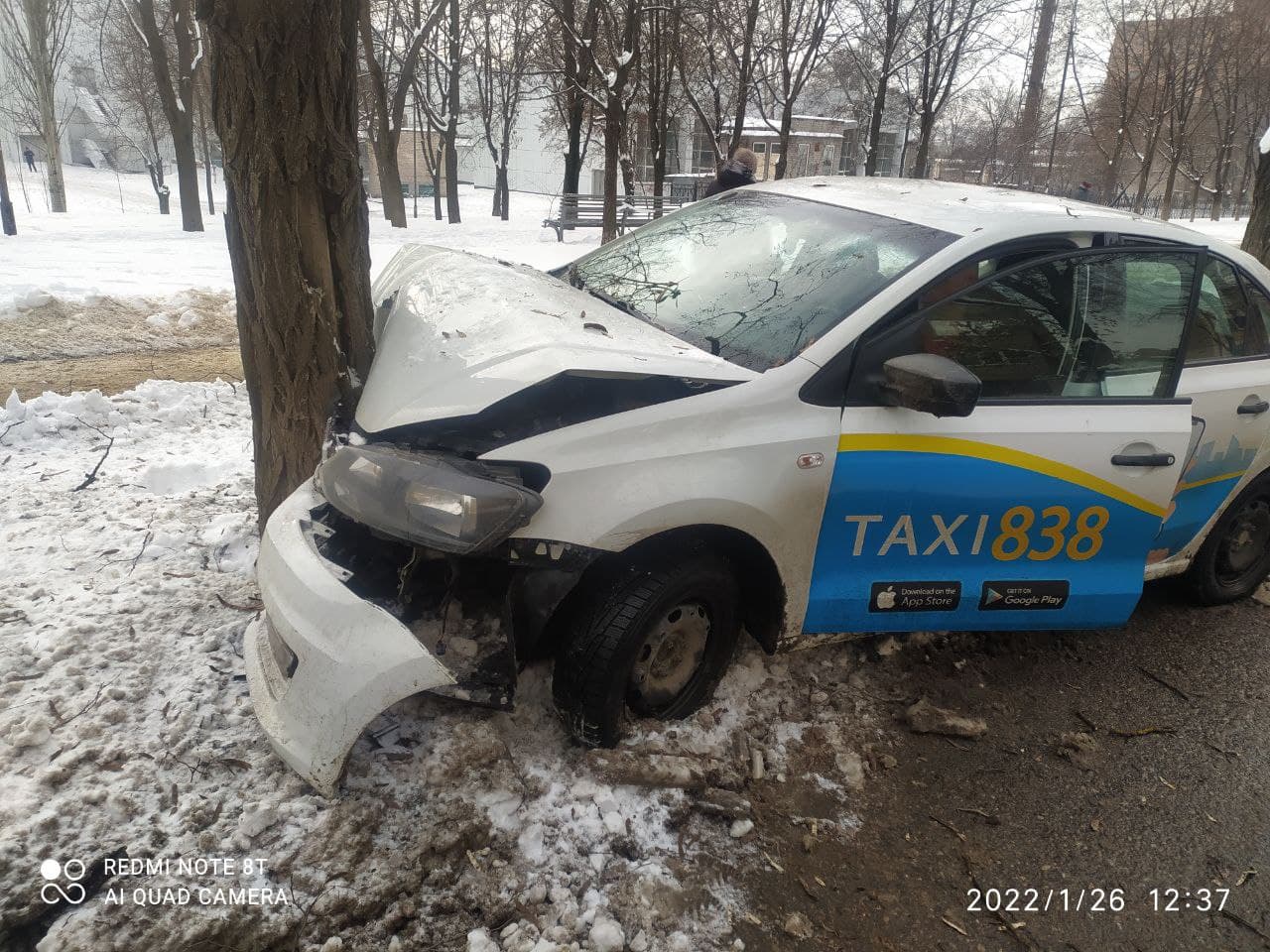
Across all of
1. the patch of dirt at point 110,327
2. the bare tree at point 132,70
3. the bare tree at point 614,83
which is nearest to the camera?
the patch of dirt at point 110,327

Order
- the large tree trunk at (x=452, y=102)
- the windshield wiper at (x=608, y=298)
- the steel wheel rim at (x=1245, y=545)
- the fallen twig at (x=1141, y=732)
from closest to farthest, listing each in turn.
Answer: the windshield wiper at (x=608, y=298) → the fallen twig at (x=1141, y=732) → the steel wheel rim at (x=1245, y=545) → the large tree trunk at (x=452, y=102)

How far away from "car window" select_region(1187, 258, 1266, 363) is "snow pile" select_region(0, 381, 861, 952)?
6.59 feet

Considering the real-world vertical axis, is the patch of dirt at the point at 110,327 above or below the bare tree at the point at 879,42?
below

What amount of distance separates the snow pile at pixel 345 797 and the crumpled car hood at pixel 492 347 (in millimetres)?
963

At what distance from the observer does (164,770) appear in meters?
2.42

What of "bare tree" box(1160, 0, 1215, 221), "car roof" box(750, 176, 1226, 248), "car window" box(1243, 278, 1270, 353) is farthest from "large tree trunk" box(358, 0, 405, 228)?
"bare tree" box(1160, 0, 1215, 221)

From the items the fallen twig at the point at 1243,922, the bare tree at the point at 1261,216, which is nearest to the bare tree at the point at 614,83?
the bare tree at the point at 1261,216

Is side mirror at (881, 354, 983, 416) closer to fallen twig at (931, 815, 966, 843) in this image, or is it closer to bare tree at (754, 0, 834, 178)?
fallen twig at (931, 815, 966, 843)

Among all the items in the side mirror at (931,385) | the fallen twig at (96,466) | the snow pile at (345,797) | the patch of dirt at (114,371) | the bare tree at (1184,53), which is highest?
the bare tree at (1184,53)

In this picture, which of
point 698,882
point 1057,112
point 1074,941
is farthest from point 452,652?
point 1057,112

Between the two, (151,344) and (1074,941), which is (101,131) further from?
(1074,941)

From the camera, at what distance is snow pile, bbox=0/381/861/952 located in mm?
2088

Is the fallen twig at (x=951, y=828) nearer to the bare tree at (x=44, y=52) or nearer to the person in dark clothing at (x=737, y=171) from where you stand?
the person in dark clothing at (x=737, y=171)
